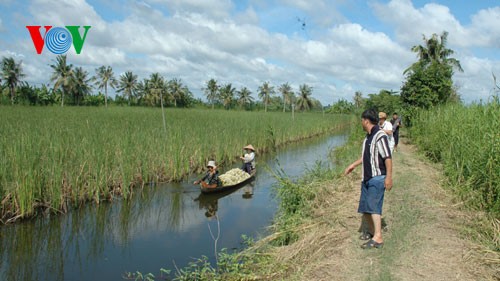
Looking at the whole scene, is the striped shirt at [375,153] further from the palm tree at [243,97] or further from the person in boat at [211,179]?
the palm tree at [243,97]

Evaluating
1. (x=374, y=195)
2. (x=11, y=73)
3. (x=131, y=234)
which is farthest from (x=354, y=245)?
(x=11, y=73)

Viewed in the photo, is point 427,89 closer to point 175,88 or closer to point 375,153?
point 375,153

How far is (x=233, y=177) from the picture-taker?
30.3ft

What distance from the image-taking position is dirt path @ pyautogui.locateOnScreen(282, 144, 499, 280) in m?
3.33

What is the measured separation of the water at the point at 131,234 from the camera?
5.12 metres

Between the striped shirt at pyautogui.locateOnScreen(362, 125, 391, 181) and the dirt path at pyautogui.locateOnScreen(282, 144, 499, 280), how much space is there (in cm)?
82

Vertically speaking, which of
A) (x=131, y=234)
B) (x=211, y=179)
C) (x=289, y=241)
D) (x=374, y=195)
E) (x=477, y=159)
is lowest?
(x=131, y=234)

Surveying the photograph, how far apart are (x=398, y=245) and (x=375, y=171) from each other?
0.85 meters

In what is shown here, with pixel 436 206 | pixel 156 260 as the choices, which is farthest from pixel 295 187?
pixel 156 260

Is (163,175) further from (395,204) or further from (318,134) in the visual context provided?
(318,134)

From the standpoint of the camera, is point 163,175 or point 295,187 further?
point 163,175

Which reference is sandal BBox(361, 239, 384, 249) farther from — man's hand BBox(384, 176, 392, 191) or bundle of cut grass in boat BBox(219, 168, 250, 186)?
bundle of cut grass in boat BBox(219, 168, 250, 186)

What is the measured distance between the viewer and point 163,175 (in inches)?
373

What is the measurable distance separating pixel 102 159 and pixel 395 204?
579cm
